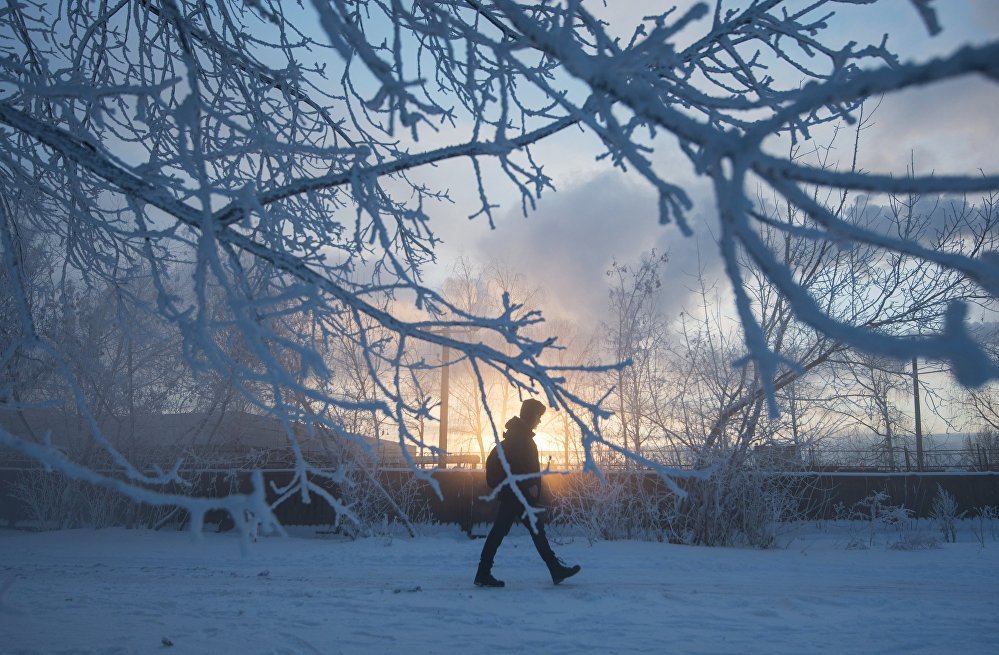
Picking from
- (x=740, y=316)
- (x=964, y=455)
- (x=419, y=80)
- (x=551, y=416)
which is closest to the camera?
(x=740, y=316)

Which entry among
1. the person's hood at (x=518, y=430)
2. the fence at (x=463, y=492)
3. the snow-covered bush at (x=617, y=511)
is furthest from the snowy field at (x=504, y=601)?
the fence at (x=463, y=492)

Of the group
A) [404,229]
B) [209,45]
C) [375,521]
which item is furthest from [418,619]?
[375,521]

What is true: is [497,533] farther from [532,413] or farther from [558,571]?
[532,413]

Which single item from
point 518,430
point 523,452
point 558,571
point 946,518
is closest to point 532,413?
point 518,430

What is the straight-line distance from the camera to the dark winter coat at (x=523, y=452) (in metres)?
5.33

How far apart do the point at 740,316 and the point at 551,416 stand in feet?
33.4

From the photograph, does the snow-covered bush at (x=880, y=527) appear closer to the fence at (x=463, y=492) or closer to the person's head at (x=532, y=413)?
the fence at (x=463, y=492)

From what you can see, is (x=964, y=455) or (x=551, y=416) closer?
(x=551, y=416)

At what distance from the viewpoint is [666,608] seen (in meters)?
4.86

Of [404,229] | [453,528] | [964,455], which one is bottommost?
[453,528]

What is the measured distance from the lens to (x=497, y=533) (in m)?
5.49

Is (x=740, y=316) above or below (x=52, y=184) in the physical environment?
below

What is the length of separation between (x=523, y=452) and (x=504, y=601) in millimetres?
1133

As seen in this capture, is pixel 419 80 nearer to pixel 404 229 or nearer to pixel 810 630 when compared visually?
pixel 404 229
